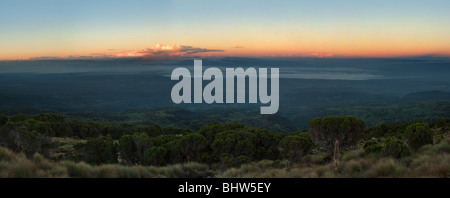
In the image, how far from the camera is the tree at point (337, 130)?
1530 cm

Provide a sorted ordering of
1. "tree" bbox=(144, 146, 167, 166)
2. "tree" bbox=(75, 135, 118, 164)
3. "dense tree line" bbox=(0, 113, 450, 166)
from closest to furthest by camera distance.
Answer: "dense tree line" bbox=(0, 113, 450, 166) < "tree" bbox=(144, 146, 167, 166) < "tree" bbox=(75, 135, 118, 164)

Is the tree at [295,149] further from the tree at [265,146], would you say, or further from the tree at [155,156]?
the tree at [155,156]

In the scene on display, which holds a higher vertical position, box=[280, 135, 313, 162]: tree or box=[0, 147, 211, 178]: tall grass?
box=[0, 147, 211, 178]: tall grass

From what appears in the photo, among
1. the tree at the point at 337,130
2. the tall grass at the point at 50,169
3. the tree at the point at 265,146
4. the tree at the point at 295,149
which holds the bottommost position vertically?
the tree at the point at 265,146

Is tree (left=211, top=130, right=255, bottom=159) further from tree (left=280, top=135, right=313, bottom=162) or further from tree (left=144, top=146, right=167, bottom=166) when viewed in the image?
tree (left=144, top=146, right=167, bottom=166)

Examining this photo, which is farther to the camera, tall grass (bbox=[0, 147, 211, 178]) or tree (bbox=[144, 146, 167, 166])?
tree (bbox=[144, 146, 167, 166])

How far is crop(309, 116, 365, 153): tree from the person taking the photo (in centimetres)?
1530

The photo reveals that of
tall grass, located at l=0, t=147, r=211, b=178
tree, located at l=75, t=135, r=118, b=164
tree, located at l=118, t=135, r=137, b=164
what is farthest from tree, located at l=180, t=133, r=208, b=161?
tall grass, located at l=0, t=147, r=211, b=178

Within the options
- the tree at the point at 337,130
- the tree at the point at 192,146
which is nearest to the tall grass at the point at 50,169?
the tree at the point at 192,146

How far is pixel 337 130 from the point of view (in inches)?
612

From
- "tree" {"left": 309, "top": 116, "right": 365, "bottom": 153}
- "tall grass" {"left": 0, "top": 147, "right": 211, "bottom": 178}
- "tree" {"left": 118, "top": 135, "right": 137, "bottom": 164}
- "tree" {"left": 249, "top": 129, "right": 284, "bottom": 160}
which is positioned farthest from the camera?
"tree" {"left": 249, "top": 129, "right": 284, "bottom": 160}
